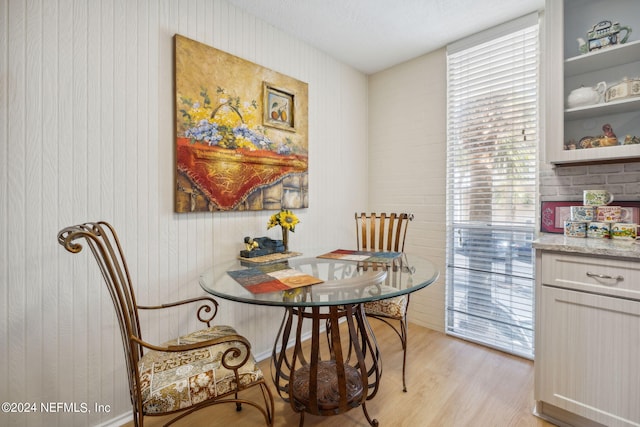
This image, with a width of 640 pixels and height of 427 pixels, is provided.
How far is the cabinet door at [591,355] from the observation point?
54.4 inches

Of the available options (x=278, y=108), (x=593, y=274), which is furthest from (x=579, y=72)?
(x=278, y=108)

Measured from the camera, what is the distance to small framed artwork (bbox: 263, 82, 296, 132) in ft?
7.61

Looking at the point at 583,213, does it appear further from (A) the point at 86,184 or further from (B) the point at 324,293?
(A) the point at 86,184

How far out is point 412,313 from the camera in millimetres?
2998

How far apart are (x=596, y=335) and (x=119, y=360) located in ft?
8.08

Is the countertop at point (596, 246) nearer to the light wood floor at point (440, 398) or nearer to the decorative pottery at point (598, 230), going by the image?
the decorative pottery at point (598, 230)

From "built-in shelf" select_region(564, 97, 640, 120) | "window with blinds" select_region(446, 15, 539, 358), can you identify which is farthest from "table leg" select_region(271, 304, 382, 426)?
"built-in shelf" select_region(564, 97, 640, 120)

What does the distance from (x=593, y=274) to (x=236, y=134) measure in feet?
7.22

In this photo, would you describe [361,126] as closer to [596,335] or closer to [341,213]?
[341,213]

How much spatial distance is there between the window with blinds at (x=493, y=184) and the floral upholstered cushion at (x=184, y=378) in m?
2.08

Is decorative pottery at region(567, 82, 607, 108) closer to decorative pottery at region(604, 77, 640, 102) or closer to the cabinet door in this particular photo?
decorative pottery at region(604, 77, 640, 102)

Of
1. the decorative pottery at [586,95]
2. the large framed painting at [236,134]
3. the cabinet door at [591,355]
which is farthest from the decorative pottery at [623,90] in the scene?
the large framed painting at [236,134]

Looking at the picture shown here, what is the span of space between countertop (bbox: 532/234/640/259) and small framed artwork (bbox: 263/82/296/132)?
189 cm

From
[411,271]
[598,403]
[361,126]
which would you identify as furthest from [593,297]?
[361,126]
